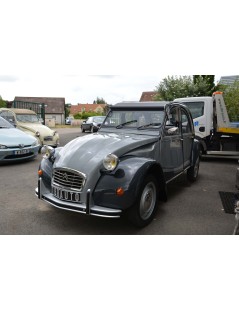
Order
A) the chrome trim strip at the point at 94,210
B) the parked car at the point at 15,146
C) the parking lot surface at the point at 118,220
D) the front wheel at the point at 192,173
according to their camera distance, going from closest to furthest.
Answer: the chrome trim strip at the point at 94,210, the parking lot surface at the point at 118,220, the front wheel at the point at 192,173, the parked car at the point at 15,146

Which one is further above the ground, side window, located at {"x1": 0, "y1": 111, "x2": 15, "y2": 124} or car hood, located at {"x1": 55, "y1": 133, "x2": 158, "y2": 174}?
side window, located at {"x1": 0, "y1": 111, "x2": 15, "y2": 124}

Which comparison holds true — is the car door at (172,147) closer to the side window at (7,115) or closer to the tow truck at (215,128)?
the tow truck at (215,128)

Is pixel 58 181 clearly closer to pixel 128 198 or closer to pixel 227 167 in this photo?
pixel 128 198

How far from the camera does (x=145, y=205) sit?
13.2 ft

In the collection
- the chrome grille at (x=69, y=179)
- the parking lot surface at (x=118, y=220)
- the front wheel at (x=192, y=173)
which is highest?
the chrome grille at (x=69, y=179)

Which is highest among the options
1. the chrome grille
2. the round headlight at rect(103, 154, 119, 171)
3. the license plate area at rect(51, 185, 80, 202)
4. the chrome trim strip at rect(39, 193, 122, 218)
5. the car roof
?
the car roof

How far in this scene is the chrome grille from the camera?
3.64 m

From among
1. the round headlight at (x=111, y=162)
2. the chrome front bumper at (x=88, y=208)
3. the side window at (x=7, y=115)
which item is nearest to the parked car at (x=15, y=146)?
the side window at (x=7, y=115)

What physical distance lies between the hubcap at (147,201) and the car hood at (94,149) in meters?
0.62

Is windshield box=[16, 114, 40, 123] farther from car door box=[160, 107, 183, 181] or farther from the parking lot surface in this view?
car door box=[160, 107, 183, 181]

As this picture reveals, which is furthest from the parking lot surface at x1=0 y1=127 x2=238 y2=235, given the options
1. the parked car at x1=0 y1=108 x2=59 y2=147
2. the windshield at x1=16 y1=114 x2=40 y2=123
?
the windshield at x1=16 y1=114 x2=40 y2=123

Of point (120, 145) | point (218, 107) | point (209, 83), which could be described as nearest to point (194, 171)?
point (120, 145)

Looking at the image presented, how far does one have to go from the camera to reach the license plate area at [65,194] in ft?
12.0

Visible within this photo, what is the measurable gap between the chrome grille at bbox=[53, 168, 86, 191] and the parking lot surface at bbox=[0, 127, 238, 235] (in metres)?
0.64
